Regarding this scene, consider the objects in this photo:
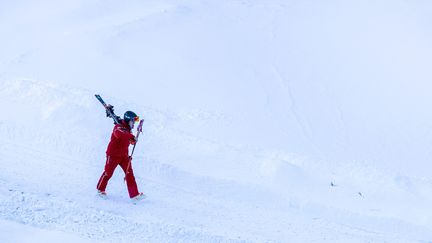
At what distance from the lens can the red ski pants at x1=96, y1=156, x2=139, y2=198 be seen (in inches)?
293

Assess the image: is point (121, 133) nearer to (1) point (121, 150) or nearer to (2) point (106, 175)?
(1) point (121, 150)

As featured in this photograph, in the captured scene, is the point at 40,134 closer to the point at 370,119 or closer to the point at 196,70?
the point at 196,70

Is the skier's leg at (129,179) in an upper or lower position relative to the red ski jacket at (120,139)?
lower

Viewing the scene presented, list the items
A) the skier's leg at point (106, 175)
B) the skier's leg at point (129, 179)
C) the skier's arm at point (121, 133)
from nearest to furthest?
1. the skier's arm at point (121, 133)
2. the skier's leg at point (106, 175)
3. the skier's leg at point (129, 179)

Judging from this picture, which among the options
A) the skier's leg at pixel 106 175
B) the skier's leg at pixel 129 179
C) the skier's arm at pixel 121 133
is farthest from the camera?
the skier's leg at pixel 129 179

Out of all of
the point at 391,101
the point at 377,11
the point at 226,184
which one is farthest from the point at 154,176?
the point at 377,11

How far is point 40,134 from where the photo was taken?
8805 millimetres

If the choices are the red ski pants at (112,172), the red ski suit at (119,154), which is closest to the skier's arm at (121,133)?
the red ski suit at (119,154)

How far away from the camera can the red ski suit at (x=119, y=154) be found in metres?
7.36

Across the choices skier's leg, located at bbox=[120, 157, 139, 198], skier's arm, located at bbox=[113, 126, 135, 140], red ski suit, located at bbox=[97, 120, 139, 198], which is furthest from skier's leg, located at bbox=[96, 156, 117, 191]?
skier's arm, located at bbox=[113, 126, 135, 140]

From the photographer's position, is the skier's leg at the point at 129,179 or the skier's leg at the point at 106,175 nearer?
the skier's leg at the point at 106,175

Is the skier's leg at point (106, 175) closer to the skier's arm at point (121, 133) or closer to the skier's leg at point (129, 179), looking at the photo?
the skier's leg at point (129, 179)

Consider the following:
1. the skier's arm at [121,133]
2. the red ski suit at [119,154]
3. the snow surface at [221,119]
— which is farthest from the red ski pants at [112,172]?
the skier's arm at [121,133]

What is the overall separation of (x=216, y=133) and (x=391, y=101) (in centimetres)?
518
